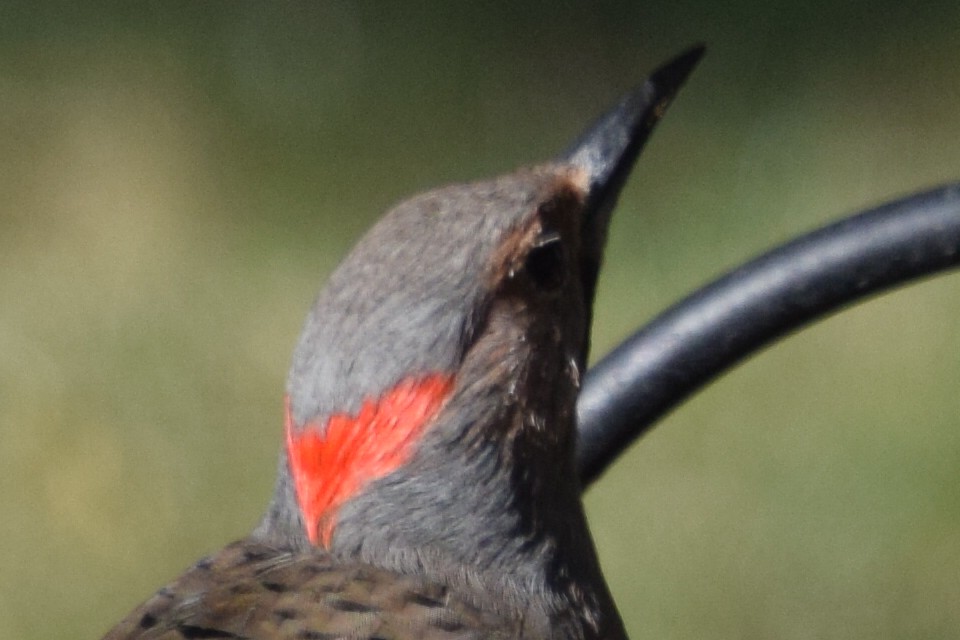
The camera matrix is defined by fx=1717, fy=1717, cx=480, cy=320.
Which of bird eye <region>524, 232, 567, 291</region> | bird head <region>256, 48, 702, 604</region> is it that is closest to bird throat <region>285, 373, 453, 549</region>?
bird head <region>256, 48, 702, 604</region>

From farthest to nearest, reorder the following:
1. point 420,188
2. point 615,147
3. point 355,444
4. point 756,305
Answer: point 420,188, point 615,147, point 756,305, point 355,444

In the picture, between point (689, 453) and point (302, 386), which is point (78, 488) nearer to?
point (689, 453)

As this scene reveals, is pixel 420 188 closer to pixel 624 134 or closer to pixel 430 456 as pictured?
pixel 624 134

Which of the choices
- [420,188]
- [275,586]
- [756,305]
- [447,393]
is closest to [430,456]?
[447,393]

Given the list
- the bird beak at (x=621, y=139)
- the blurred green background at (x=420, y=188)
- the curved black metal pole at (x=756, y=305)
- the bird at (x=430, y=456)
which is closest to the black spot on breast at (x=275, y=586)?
the bird at (x=430, y=456)

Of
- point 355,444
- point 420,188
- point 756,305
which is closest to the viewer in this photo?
point 355,444

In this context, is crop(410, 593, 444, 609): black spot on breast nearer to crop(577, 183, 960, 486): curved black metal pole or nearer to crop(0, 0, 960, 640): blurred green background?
crop(577, 183, 960, 486): curved black metal pole

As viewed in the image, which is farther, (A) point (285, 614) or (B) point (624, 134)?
(B) point (624, 134)
